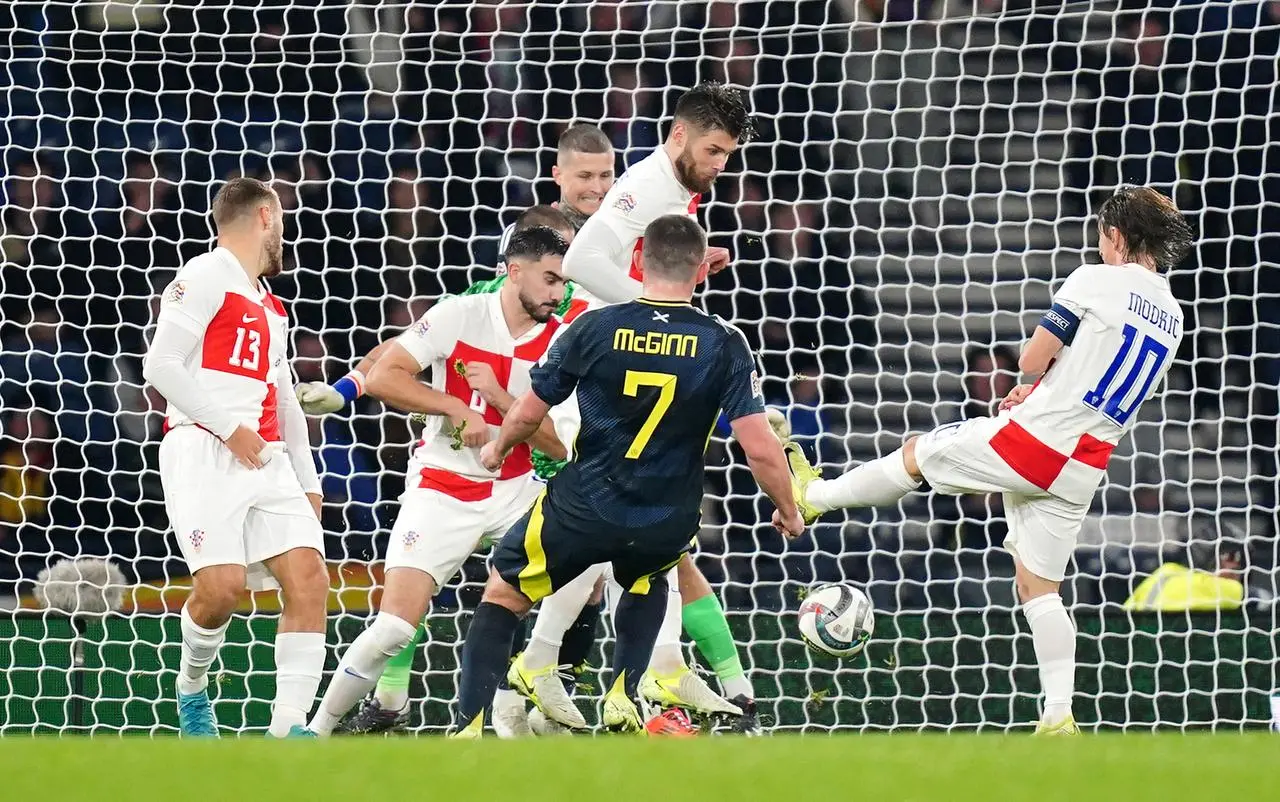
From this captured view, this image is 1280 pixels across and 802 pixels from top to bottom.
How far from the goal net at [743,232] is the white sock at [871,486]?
1.93 m

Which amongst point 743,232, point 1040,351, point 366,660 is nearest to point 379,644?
point 366,660

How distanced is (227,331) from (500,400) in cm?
95

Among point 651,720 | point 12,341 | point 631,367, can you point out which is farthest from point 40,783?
point 12,341

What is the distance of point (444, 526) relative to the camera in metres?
6.14

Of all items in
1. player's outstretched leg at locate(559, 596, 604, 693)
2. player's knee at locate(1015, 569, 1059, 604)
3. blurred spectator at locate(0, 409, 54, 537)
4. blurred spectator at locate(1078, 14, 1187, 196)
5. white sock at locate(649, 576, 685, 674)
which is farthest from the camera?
blurred spectator at locate(1078, 14, 1187, 196)

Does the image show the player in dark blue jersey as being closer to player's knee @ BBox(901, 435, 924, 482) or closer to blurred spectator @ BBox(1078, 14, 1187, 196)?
player's knee @ BBox(901, 435, 924, 482)

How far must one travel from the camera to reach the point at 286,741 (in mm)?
3828

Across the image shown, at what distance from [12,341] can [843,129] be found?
204 inches

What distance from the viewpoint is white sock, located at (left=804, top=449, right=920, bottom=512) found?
609 cm

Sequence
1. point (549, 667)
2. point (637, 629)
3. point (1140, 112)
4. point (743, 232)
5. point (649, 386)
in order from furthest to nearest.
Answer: point (1140, 112), point (743, 232), point (549, 667), point (637, 629), point (649, 386)

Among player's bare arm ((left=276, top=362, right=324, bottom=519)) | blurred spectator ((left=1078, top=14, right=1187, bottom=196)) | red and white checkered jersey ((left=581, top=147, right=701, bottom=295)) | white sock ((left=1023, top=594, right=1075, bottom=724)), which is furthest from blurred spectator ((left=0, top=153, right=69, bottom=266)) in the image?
white sock ((left=1023, top=594, right=1075, bottom=724))

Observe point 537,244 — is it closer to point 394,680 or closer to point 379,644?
point 379,644

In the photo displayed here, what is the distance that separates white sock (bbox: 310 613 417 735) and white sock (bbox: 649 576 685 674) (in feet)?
2.84

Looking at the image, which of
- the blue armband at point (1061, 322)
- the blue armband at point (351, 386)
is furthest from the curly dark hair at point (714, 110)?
the blue armband at point (351, 386)
